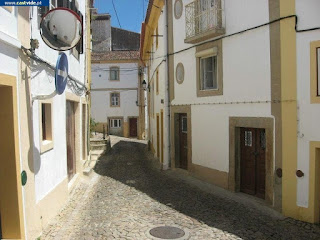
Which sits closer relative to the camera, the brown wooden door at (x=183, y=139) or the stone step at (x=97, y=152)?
the brown wooden door at (x=183, y=139)

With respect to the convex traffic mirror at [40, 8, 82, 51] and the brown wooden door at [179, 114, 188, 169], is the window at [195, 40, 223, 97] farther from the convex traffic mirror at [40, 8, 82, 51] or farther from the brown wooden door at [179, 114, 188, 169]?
the convex traffic mirror at [40, 8, 82, 51]

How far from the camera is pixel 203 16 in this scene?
10.3 metres

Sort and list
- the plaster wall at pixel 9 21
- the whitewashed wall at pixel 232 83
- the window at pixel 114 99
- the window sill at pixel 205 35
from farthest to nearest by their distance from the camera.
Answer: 1. the window at pixel 114 99
2. the window sill at pixel 205 35
3. the whitewashed wall at pixel 232 83
4. the plaster wall at pixel 9 21

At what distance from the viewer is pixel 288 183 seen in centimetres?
730

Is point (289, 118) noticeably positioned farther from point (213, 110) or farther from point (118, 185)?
point (118, 185)

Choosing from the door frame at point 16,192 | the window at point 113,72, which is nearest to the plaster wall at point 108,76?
the window at point 113,72

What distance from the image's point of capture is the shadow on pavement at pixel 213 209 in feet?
21.1

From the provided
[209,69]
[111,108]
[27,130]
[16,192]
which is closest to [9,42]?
[27,130]

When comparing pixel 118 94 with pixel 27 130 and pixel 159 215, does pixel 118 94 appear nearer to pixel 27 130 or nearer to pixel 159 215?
pixel 159 215

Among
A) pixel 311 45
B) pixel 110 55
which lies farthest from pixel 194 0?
pixel 110 55

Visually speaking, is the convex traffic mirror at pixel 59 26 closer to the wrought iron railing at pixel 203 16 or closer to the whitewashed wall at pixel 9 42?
the whitewashed wall at pixel 9 42

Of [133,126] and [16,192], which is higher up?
[16,192]

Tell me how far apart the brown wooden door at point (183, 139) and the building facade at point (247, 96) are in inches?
1.5

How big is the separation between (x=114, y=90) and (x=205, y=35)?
77.7 ft
